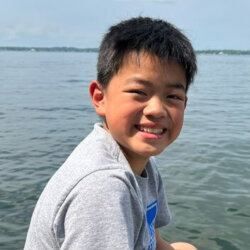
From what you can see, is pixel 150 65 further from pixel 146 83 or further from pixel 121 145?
pixel 121 145

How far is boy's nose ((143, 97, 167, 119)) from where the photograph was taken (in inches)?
76.8

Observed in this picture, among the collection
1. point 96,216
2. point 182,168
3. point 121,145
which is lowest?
point 182,168

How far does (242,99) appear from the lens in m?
18.8

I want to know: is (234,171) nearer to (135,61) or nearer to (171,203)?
(171,203)

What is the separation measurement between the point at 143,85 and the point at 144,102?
8cm

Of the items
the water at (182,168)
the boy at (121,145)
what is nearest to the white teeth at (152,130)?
the boy at (121,145)

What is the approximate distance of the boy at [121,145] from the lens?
1.64 metres

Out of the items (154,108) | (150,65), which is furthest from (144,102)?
(150,65)

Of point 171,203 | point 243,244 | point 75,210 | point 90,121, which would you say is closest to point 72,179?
point 75,210

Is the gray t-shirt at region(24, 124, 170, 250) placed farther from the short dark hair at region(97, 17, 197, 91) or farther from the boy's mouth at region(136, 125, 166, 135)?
the short dark hair at region(97, 17, 197, 91)

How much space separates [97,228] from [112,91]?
0.68 m

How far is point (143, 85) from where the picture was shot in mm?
1939

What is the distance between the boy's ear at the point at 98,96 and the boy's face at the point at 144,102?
6cm

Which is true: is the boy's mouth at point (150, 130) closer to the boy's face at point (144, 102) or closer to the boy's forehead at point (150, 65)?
the boy's face at point (144, 102)
